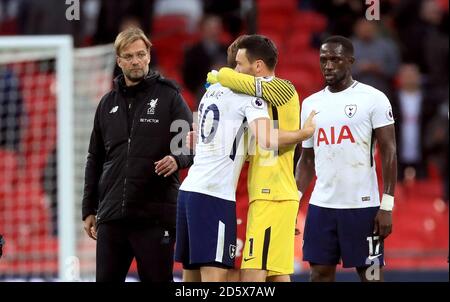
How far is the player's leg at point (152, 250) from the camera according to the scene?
7281 millimetres

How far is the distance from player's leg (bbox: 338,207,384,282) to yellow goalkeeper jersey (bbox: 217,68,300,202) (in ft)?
2.62

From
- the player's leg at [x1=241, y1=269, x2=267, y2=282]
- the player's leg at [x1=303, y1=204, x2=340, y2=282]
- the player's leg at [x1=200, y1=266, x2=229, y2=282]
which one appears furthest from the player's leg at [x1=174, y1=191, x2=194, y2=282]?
the player's leg at [x1=303, y1=204, x2=340, y2=282]

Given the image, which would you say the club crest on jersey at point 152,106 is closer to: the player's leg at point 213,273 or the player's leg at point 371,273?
the player's leg at point 213,273

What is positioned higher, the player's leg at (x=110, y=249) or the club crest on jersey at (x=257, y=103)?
the club crest on jersey at (x=257, y=103)

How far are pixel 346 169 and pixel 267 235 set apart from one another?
3.30ft

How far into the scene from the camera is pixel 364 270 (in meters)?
7.79

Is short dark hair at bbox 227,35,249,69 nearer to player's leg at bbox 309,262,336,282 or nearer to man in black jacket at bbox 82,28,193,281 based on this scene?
man in black jacket at bbox 82,28,193,281

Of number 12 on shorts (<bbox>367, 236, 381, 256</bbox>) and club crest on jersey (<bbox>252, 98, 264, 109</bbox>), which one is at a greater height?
club crest on jersey (<bbox>252, 98, 264, 109</bbox>)

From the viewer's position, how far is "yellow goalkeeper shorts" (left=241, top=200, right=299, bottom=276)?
698 centimetres

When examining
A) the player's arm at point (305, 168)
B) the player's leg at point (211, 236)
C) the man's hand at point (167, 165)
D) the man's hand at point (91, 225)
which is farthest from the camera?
the player's arm at point (305, 168)

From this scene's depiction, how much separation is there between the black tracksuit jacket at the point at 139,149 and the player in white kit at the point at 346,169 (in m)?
0.98

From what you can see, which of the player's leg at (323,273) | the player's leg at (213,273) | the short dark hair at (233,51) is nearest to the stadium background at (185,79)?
the short dark hair at (233,51)
